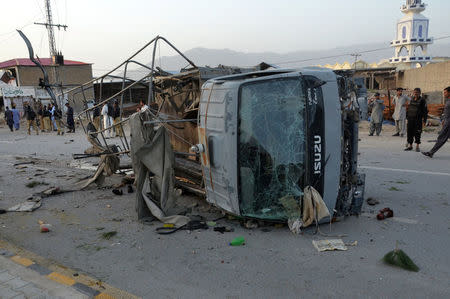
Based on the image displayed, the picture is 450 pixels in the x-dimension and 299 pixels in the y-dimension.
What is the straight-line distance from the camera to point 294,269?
10.8 feet

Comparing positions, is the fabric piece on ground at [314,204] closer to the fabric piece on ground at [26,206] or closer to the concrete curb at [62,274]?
the concrete curb at [62,274]

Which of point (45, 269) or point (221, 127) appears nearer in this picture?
point (45, 269)

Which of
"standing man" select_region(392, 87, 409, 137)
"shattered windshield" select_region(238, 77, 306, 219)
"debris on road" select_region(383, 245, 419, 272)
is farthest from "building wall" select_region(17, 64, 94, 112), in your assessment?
"debris on road" select_region(383, 245, 419, 272)

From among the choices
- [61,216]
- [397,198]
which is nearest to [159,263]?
[61,216]

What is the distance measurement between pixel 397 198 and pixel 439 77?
20.3 meters

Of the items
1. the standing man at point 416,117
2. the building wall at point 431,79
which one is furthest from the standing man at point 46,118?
the building wall at point 431,79

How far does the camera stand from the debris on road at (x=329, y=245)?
11.9ft

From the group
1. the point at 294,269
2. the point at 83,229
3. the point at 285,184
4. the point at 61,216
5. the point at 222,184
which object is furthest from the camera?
the point at 61,216

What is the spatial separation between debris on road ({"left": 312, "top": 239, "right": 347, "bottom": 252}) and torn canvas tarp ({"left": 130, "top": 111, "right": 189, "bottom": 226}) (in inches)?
72.5

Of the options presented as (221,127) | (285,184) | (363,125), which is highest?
(221,127)

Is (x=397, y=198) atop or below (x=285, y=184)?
below

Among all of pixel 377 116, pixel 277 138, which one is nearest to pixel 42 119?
pixel 377 116

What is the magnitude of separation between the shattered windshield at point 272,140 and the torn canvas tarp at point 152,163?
Result: 3.93 ft

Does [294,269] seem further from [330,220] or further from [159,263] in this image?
[159,263]
